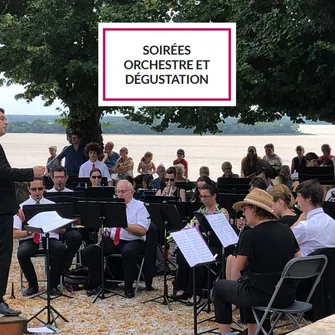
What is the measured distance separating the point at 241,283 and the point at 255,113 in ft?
39.4

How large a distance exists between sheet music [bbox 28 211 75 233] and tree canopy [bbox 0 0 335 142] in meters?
7.78

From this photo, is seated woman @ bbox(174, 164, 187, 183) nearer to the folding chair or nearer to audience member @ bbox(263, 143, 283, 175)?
audience member @ bbox(263, 143, 283, 175)

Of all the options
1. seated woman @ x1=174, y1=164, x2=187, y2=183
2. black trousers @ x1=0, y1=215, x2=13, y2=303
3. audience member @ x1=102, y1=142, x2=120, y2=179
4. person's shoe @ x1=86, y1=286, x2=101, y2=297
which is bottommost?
person's shoe @ x1=86, y1=286, x2=101, y2=297

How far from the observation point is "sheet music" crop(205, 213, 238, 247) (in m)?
7.62

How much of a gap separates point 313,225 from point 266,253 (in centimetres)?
107

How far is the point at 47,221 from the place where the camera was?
830cm

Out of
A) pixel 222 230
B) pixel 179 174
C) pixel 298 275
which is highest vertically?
pixel 179 174

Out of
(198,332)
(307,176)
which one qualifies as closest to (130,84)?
(307,176)

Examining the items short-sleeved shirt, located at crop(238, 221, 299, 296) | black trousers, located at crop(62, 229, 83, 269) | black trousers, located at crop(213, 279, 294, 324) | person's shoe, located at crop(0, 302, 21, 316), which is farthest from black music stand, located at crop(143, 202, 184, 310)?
short-sleeved shirt, located at crop(238, 221, 299, 296)

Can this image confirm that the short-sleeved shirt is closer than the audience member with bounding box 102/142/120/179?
Yes

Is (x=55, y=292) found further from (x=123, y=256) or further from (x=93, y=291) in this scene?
(x=123, y=256)

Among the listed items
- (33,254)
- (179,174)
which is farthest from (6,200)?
(179,174)

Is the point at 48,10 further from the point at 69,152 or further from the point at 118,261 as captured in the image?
the point at 118,261

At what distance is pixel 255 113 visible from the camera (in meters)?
18.4
